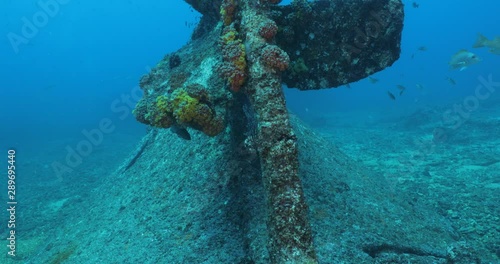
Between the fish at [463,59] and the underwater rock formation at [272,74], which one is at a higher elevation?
the underwater rock formation at [272,74]

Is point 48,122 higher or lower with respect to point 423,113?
higher

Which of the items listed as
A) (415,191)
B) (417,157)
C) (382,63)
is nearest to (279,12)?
(382,63)

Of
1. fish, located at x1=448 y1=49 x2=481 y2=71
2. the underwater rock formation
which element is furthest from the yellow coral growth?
fish, located at x1=448 y1=49 x2=481 y2=71

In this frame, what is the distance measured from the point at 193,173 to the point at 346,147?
10.0 meters

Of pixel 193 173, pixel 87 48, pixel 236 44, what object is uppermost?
pixel 87 48

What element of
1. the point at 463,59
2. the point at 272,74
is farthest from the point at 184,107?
the point at 463,59

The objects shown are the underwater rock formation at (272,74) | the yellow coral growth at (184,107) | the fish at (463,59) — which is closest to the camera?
the underwater rock formation at (272,74)

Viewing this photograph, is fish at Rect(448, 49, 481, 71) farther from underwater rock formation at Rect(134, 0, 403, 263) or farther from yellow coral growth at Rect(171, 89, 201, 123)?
yellow coral growth at Rect(171, 89, 201, 123)

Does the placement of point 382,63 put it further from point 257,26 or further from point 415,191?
point 415,191

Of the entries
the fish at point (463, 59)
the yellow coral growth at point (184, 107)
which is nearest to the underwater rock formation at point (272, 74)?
the yellow coral growth at point (184, 107)

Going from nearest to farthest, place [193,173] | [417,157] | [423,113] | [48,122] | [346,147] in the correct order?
[193,173] → [417,157] → [346,147] → [423,113] → [48,122]

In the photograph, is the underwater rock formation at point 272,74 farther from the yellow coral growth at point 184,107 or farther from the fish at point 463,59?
the fish at point 463,59

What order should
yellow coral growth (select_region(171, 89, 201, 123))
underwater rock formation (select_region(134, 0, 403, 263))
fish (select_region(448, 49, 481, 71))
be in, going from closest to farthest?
underwater rock formation (select_region(134, 0, 403, 263)) < yellow coral growth (select_region(171, 89, 201, 123)) < fish (select_region(448, 49, 481, 71))

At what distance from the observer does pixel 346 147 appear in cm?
1342
